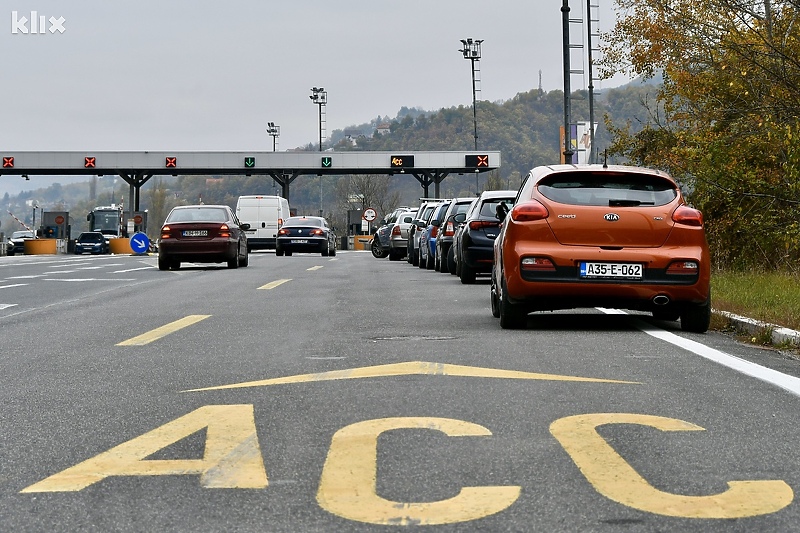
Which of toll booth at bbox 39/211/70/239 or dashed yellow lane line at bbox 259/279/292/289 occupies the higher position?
toll booth at bbox 39/211/70/239

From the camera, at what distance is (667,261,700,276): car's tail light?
446 inches

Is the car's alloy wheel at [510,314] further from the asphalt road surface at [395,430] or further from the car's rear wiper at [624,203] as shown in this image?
the car's rear wiper at [624,203]

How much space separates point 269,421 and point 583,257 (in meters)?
5.56

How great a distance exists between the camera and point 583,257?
11.3m

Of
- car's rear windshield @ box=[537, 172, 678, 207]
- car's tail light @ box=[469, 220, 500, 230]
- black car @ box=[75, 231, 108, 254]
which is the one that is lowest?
black car @ box=[75, 231, 108, 254]

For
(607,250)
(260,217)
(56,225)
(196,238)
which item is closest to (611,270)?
(607,250)

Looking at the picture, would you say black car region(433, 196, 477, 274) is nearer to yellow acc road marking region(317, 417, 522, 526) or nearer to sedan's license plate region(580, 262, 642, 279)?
sedan's license plate region(580, 262, 642, 279)

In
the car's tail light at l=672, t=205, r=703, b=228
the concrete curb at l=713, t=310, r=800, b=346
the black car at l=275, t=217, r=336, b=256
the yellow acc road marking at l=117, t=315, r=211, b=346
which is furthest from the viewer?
the black car at l=275, t=217, r=336, b=256

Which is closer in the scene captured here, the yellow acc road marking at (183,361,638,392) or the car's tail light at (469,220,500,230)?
the yellow acc road marking at (183,361,638,392)

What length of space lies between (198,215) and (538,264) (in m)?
18.8

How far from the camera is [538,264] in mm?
11375

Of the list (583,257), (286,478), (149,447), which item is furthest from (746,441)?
(583,257)

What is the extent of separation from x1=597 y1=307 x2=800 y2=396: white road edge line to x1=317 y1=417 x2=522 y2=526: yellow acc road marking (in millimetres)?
3165

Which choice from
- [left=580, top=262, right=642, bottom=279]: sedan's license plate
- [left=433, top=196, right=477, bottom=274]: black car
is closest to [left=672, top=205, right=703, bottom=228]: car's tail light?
[left=580, top=262, right=642, bottom=279]: sedan's license plate
